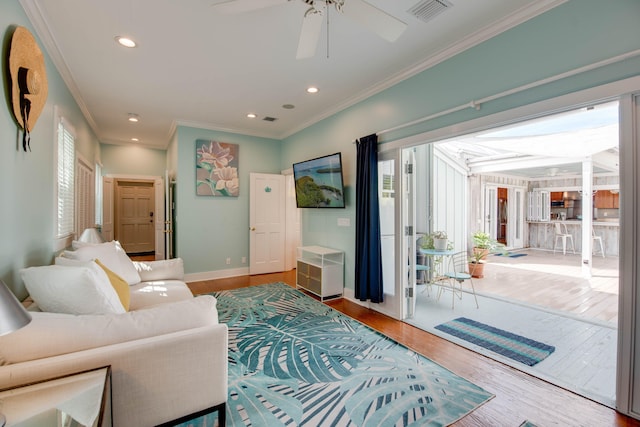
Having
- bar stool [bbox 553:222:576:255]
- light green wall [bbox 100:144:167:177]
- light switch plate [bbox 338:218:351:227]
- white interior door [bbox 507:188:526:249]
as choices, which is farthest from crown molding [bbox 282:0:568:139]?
bar stool [bbox 553:222:576:255]

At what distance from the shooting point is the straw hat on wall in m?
1.83

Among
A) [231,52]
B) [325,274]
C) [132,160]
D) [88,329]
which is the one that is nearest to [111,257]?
[88,329]

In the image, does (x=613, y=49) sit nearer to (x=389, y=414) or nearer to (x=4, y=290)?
(x=389, y=414)

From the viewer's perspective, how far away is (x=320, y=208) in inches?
184

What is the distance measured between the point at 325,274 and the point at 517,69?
120 inches

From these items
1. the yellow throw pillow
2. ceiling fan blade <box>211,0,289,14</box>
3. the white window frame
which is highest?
ceiling fan blade <box>211,0,289,14</box>

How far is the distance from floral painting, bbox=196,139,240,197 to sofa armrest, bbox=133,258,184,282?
209 cm

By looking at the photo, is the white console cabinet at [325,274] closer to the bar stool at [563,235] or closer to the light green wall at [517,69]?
the light green wall at [517,69]

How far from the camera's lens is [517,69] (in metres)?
2.24

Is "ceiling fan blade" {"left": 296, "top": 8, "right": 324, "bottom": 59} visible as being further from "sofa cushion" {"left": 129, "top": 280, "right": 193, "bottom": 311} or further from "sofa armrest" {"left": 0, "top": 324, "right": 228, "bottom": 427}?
"sofa cushion" {"left": 129, "top": 280, "right": 193, "bottom": 311}

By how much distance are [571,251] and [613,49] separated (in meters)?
8.95

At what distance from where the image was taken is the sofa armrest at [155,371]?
1.17 m

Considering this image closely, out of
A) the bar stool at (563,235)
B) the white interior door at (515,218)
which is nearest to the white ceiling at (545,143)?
the white interior door at (515,218)

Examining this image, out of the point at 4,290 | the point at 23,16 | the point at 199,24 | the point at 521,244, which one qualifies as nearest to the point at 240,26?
the point at 199,24
